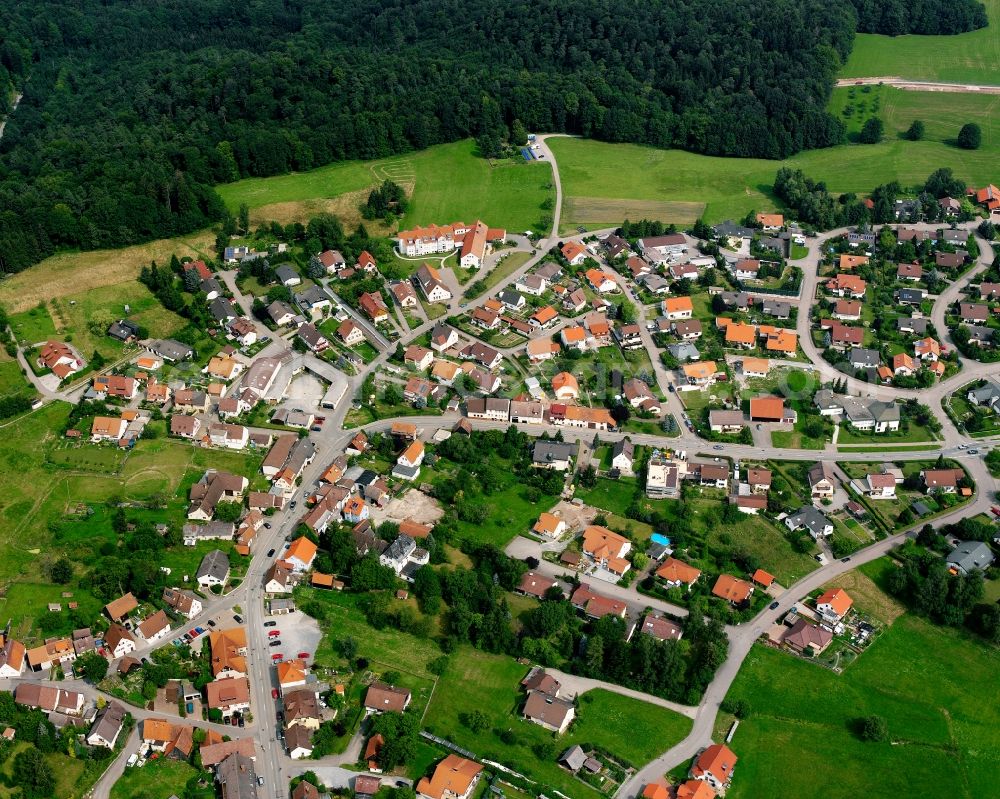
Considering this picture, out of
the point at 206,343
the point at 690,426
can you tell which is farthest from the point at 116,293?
the point at 690,426

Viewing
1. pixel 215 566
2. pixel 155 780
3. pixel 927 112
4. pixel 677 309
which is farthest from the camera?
pixel 927 112

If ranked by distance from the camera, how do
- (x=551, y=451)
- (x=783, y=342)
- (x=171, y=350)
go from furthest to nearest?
(x=783, y=342) → (x=171, y=350) → (x=551, y=451)

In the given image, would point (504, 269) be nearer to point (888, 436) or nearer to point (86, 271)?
point (888, 436)

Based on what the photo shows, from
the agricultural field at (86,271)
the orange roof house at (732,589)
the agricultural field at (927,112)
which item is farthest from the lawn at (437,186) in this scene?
the orange roof house at (732,589)

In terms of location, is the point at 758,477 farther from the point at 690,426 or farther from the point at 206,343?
the point at 206,343

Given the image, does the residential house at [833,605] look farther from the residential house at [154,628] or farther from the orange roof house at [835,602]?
the residential house at [154,628]

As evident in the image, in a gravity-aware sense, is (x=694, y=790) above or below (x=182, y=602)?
below

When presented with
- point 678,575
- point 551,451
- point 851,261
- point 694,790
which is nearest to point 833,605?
point 678,575

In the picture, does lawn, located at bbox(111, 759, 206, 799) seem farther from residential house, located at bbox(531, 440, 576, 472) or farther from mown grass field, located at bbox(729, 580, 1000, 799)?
residential house, located at bbox(531, 440, 576, 472)
